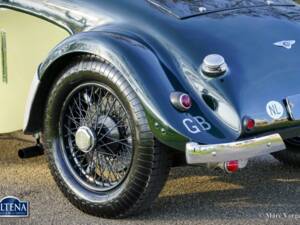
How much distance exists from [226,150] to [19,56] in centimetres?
189

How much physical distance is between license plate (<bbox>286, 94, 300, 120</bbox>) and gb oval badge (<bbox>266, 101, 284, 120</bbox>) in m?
0.05

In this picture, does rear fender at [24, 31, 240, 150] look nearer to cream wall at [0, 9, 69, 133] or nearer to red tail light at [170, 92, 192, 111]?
red tail light at [170, 92, 192, 111]

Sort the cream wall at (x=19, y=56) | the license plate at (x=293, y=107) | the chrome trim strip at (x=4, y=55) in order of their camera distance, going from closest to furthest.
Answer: the license plate at (x=293, y=107) < the cream wall at (x=19, y=56) < the chrome trim strip at (x=4, y=55)

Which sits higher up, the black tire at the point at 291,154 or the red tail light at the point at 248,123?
the red tail light at the point at 248,123

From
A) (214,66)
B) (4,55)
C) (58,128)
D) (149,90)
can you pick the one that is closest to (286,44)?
(214,66)

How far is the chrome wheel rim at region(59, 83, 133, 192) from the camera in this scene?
4.34m

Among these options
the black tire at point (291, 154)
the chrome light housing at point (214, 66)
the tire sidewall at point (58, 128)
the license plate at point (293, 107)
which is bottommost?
the black tire at point (291, 154)

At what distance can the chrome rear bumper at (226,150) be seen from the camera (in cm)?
389

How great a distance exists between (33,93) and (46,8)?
2.04 feet

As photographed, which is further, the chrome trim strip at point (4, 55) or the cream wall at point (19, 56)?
the chrome trim strip at point (4, 55)

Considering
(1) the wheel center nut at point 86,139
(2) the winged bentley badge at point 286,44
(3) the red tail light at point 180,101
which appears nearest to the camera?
(3) the red tail light at point 180,101

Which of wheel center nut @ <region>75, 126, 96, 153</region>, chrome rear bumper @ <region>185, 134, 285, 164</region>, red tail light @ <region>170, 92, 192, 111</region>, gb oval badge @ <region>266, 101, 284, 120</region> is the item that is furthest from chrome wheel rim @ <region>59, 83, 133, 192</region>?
gb oval badge @ <region>266, 101, 284, 120</region>

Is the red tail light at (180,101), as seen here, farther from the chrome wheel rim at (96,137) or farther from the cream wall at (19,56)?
the cream wall at (19,56)

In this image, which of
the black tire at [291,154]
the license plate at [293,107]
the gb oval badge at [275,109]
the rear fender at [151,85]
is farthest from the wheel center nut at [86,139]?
the black tire at [291,154]
